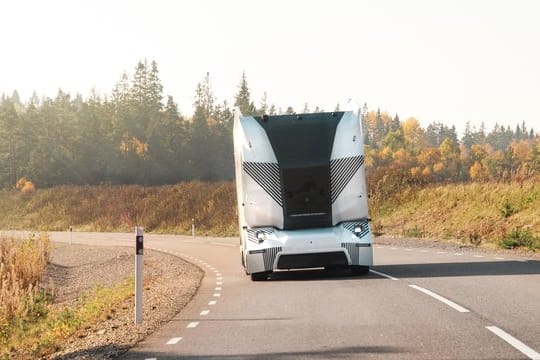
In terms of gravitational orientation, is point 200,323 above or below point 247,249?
below

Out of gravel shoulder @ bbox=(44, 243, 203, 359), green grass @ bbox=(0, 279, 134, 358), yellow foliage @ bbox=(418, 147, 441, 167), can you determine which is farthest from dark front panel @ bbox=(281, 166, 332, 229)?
yellow foliage @ bbox=(418, 147, 441, 167)

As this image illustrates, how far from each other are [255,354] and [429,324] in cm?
293

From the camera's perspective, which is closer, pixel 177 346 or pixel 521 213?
pixel 177 346

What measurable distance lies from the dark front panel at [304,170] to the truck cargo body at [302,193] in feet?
0.07

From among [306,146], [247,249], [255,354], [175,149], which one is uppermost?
[175,149]

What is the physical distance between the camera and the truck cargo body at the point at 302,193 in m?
17.2

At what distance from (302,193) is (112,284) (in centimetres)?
935

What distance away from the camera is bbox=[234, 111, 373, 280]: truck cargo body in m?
17.2

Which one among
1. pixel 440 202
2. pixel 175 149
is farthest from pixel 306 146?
pixel 175 149

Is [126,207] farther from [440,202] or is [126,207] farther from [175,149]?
[175,149]

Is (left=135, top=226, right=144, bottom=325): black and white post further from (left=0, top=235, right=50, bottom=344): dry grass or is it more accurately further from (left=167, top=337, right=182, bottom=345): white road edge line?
(left=0, top=235, right=50, bottom=344): dry grass

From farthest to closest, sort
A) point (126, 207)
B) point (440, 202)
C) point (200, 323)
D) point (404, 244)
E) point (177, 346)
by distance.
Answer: point (126, 207) → point (440, 202) → point (404, 244) → point (200, 323) → point (177, 346)

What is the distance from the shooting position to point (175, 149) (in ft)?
403

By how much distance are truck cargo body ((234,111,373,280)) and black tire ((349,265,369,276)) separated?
439mm
